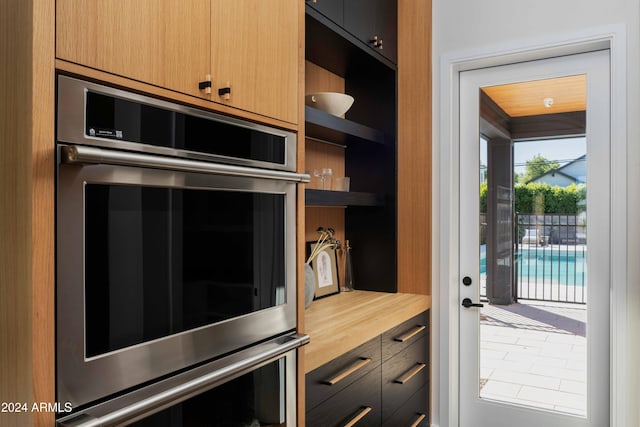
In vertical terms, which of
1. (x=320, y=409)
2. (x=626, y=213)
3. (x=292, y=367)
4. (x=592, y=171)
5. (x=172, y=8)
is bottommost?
(x=320, y=409)

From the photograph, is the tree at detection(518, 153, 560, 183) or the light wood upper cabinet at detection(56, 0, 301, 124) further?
the tree at detection(518, 153, 560, 183)

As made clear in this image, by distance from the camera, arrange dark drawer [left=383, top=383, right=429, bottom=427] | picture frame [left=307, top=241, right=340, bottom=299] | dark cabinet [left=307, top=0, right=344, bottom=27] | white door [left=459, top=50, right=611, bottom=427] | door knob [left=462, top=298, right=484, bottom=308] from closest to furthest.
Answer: dark cabinet [left=307, top=0, right=344, bottom=27] → dark drawer [left=383, top=383, right=429, bottom=427] → white door [left=459, top=50, right=611, bottom=427] → picture frame [left=307, top=241, right=340, bottom=299] → door knob [left=462, top=298, right=484, bottom=308]

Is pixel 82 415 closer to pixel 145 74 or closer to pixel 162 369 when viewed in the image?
pixel 162 369

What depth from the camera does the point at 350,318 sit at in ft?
6.89

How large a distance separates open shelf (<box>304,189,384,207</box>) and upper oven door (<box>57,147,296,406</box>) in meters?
0.56

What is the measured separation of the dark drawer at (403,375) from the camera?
7.23 ft

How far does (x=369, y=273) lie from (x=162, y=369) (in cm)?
181

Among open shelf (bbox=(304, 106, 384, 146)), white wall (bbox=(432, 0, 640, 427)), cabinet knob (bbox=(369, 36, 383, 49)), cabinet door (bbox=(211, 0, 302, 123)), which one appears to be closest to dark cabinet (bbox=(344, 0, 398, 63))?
cabinet knob (bbox=(369, 36, 383, 49))

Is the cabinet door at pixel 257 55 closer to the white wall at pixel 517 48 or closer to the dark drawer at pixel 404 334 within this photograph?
the dark drawer at pixel 404 334

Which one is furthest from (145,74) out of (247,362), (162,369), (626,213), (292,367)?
(626,213)

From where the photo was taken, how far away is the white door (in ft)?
7.96

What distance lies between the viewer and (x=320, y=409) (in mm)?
1708

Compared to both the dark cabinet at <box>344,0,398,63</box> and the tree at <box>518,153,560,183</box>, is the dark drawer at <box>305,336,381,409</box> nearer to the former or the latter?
the tree at <box>518,153,560,183</box>

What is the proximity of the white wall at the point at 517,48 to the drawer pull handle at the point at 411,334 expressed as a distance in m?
0.20
